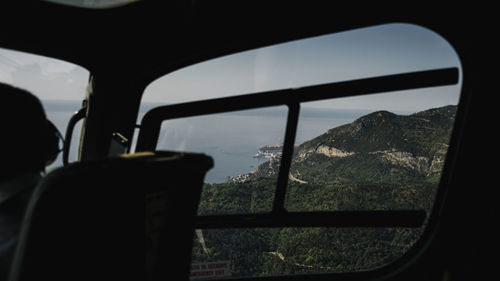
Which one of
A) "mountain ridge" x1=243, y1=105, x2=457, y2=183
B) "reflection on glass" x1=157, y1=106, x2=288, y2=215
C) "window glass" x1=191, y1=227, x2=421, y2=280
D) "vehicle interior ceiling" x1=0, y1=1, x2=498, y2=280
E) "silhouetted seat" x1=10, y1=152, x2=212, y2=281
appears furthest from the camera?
"mountain ridge" x1=243, y1=105, x2=457, y2=183

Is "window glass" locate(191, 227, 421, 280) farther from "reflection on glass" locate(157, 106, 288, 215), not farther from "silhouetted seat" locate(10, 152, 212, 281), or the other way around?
"silhouetted seat" locate(10, 152, 212, 281)

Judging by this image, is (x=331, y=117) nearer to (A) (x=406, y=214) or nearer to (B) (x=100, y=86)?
(A) (x=406, y=214)

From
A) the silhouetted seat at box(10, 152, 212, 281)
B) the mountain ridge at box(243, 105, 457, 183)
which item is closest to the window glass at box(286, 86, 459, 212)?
the mountain ridge at box(243, 105, 457, 183)

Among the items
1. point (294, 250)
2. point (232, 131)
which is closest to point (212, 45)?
point (232, 131)

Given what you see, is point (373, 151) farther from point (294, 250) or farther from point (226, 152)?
point (226, 152)

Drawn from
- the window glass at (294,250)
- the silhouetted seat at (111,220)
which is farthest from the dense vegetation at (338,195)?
the silhouetted seat at (111,220)

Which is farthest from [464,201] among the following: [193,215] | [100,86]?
[100,86]

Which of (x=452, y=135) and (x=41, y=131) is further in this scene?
(x=452, y=135)
